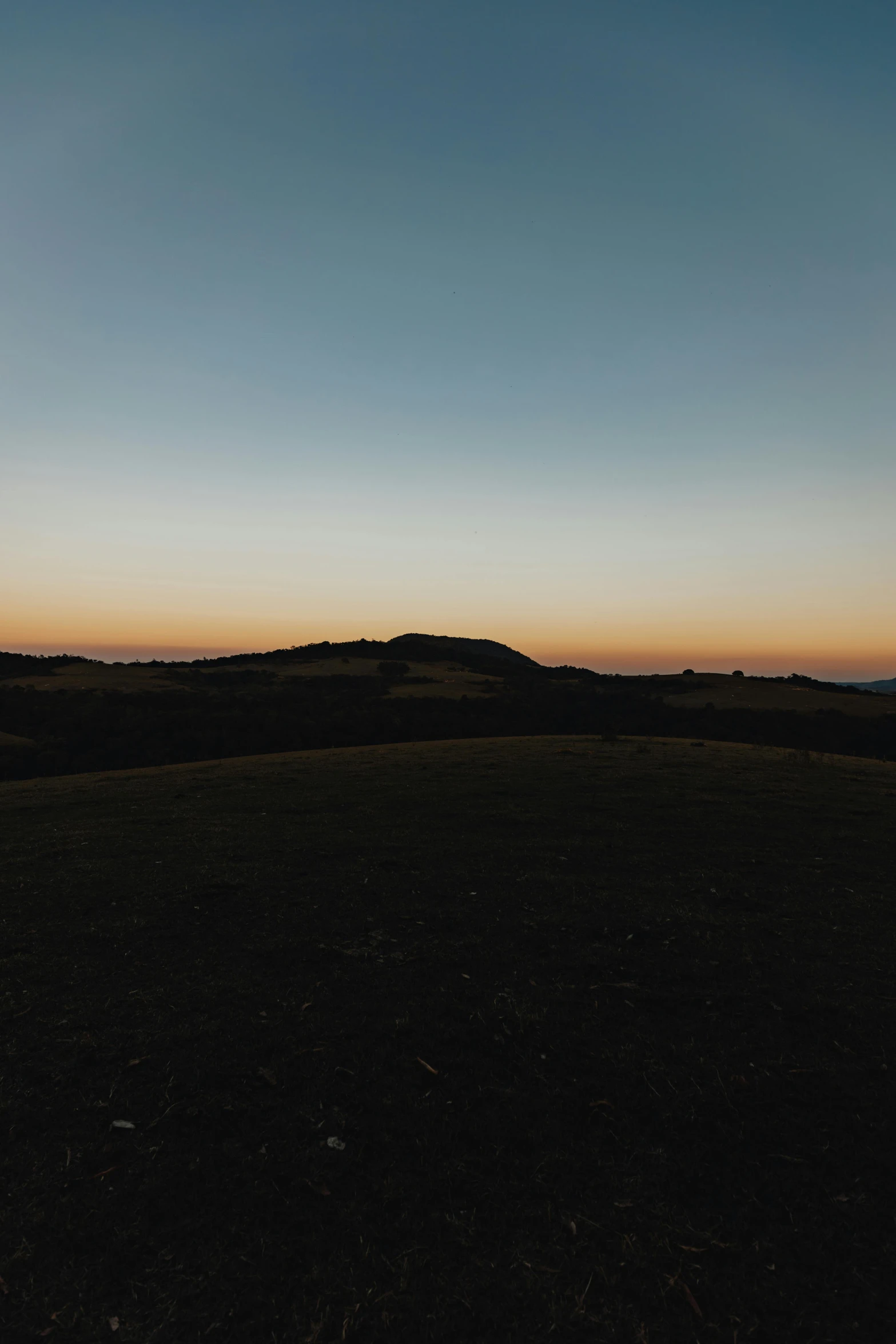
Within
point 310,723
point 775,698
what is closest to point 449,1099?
point 310,723

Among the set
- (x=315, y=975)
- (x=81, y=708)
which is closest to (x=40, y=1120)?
(x=315, y=975)

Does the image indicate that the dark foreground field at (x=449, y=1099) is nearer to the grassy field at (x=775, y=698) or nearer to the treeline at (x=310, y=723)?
the treeline at (x=310, y=723)

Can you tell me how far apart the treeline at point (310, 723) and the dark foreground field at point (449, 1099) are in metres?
32.5

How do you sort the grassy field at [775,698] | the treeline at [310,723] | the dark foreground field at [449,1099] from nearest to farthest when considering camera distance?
1. the dark foreground field at [449,1099]
2. the treeline at [310,723]
3. the grassy field at [775,698]

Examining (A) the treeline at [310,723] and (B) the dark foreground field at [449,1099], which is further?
(A) the treeline at [310,723]

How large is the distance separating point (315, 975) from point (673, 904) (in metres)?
4.78

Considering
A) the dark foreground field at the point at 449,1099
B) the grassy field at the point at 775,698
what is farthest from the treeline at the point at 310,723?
the dark foreground field at the point at 449,1099

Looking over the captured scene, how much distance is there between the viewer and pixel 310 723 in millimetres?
53750

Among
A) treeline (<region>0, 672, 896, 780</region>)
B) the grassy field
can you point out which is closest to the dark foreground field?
treeline (<region>0, 672, 896, 780</region>)

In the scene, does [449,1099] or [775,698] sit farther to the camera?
[775,698]

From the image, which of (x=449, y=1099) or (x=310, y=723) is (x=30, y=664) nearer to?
(x=310, y=723)

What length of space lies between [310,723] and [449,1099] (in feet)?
167

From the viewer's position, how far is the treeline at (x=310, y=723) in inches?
1821

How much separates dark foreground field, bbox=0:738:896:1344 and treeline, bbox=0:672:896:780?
107 ft
